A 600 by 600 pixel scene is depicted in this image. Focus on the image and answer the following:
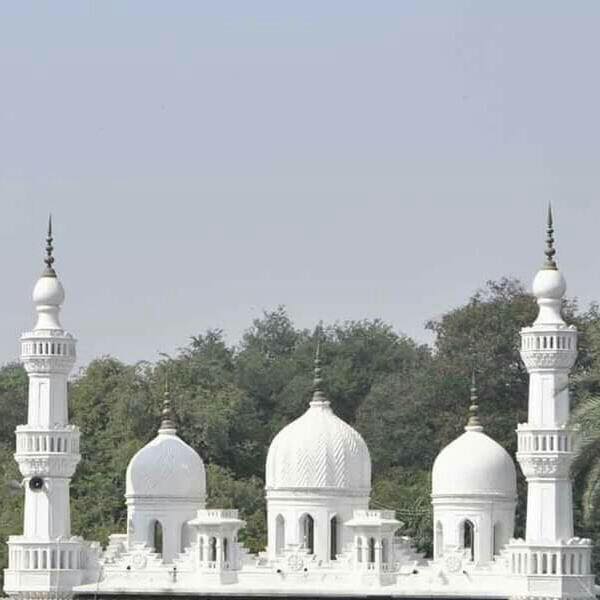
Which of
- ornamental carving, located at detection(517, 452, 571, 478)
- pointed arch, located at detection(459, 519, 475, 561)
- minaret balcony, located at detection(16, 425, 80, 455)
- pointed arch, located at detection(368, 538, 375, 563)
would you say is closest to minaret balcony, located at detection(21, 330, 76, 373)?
minaret balcony, located at detection(16, 425, 80, 455)

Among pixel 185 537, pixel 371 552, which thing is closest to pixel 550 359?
pixel 371 552

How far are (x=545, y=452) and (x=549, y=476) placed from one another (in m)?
0.55

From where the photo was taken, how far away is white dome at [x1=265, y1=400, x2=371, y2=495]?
77625mm

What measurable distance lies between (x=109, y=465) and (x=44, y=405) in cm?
1566

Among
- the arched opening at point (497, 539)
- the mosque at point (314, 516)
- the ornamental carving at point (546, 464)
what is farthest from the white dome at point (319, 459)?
the ornamental carving at point (546, 464)

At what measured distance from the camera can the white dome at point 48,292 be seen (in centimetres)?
7862

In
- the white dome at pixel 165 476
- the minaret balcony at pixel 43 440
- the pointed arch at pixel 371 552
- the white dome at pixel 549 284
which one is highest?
the white dome at pixel 549 284

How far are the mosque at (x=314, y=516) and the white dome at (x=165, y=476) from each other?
0.03m

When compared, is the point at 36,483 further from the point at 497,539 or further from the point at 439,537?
the point at 497,539

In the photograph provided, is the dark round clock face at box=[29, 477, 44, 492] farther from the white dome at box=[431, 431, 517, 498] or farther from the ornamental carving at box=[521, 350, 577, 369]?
the ornamental carving at box=[521, 350, 577, 369]

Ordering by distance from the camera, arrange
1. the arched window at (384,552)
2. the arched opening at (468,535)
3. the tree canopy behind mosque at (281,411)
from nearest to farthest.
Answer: the arched window at (384,552) < the arched opening at (468,535) < the tree canopy behind mosque at (281,411)

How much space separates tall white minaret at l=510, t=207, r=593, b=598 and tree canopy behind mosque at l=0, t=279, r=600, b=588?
12193 millimetres

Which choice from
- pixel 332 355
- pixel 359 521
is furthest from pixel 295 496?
pixel 332 355

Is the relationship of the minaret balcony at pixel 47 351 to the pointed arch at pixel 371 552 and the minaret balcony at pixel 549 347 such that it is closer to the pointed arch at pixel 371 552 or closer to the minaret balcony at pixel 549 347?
the pointed arch at pixel 371 552
